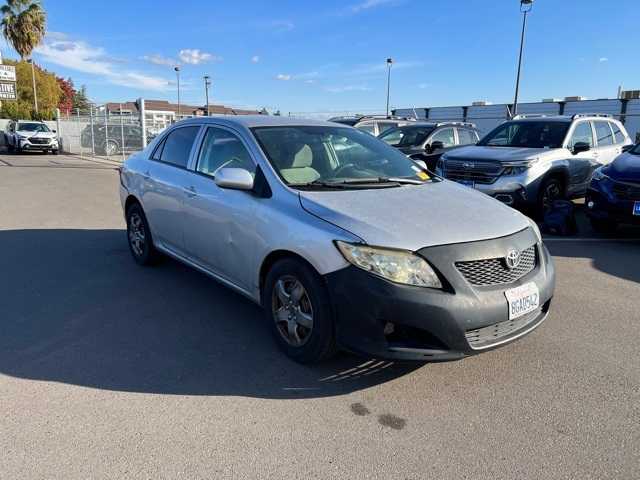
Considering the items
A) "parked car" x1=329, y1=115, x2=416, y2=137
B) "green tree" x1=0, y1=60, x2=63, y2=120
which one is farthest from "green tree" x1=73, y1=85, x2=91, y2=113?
"parked car" x1=329, y1=115, x2=416, y2=137

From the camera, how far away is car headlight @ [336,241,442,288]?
283cm

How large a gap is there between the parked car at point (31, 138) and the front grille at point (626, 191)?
89.7 ft

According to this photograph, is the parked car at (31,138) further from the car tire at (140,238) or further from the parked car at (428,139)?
the car tire at (140,238)

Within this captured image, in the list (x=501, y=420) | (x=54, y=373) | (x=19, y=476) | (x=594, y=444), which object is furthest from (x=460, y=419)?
(x=54, y=373)

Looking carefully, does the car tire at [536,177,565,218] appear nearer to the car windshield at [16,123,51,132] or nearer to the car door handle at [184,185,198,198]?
the car door handle at [184,185,198,198]

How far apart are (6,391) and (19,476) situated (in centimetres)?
91

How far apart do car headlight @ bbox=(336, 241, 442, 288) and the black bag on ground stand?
5.63 metres

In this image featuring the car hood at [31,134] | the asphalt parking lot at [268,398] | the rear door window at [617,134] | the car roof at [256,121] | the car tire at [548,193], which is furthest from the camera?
the car hood at [31,134]

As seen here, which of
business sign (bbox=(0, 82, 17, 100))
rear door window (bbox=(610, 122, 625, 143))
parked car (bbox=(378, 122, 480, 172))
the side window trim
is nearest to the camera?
the side window trim

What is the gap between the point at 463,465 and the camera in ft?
8.03

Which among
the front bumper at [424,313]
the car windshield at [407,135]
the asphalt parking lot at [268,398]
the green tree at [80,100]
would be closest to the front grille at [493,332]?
the front bumper at [424,313]

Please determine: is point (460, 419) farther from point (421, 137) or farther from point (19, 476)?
point (421, 137)

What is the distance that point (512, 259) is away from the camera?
310cm

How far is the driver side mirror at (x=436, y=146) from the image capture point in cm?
1138
